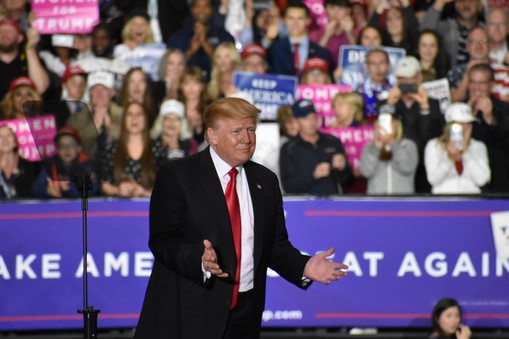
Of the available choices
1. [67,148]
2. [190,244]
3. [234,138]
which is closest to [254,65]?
[67,148]

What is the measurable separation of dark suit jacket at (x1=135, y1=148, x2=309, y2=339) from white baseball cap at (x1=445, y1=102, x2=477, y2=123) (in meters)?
5.09

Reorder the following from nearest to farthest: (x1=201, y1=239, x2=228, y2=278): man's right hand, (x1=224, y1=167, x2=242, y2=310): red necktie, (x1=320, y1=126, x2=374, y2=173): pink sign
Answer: (x1=201, y1=239, x2=228, y2=278): man's right hand → (x1=224, y1=167, x2=242, y2=310): red necktie → (x1=320, y1=126, x2=374, y2=173): pink sign

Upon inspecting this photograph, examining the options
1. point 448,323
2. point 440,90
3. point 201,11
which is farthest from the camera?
point 201,11

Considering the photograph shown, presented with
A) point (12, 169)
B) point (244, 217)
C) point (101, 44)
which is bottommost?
point (244, 217)

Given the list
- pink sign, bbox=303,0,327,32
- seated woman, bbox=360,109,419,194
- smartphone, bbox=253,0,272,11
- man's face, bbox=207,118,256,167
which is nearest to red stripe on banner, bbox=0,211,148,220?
seated woman, bbox=360,109,419,194

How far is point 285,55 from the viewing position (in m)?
12.2

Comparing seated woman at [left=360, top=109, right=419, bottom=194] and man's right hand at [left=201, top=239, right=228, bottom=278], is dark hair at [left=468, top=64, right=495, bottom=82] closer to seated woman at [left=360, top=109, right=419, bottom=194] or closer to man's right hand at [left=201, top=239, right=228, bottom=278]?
seated woman at [left=360, top=109, right=419, bottom=194]

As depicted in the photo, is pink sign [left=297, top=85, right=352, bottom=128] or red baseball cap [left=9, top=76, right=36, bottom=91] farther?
pink sign [left=297, top=85, right=352, bottom=128]

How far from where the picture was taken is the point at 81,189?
21.5 feet

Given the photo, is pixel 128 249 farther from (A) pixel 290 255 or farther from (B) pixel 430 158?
(A) pixel 290 255

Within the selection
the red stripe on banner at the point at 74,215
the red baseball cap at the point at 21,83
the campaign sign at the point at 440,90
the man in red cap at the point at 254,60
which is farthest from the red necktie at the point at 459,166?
the red baseball cap at the point at 21,83

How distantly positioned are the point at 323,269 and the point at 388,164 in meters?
4.80

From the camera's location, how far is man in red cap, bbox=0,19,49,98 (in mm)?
11828

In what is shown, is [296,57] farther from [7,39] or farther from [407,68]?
[7,39]
